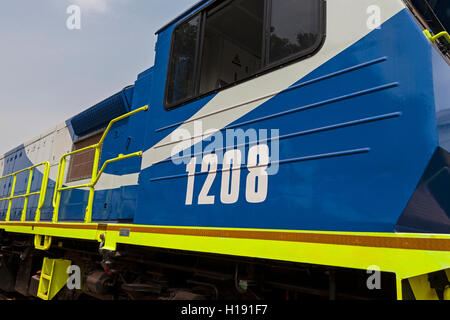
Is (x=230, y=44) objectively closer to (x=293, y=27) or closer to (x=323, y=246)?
(x=293, y=27)

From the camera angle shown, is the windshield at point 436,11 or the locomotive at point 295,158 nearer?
the locomotive at point 295,158

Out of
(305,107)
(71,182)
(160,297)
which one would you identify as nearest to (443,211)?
(305,107)

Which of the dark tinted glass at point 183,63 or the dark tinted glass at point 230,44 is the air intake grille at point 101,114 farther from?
the dark tinted glass at point 230,44

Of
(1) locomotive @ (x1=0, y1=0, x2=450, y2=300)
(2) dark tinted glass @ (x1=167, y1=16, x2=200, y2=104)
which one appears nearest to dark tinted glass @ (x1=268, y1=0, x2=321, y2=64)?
(1) locomotive @ (x1=0, y1=0, x2=450, y2=300)

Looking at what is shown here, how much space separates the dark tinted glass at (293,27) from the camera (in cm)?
204

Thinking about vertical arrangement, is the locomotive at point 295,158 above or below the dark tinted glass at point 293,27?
below

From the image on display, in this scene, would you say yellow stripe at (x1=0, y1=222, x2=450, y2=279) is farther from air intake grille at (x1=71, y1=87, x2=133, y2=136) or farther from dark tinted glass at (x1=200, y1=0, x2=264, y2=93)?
air intake grille at (x1=71, y1=87, x2=133, y2=136)

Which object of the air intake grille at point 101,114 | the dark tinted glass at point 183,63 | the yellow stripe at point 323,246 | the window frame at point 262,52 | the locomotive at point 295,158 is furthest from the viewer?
the air intake grille at point 101,114

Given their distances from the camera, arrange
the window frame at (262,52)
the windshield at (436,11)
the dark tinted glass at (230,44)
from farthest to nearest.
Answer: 1. the dark tinted glass at (230,44)
2. the windshield at (436,11)
3. the window frame at (262,52)

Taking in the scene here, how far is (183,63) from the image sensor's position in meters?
2.86

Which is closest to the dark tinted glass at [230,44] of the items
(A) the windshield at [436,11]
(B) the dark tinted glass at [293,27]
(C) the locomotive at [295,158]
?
(C) the locomotive at [295,158]

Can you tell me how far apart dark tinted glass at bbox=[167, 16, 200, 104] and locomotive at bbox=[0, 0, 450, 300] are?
0.5 inches

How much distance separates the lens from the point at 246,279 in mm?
2234
